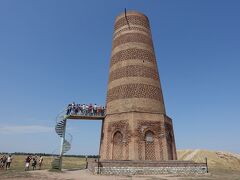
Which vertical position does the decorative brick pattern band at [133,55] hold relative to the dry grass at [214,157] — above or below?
above

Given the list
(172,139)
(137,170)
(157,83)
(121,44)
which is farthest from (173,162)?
(121,44)

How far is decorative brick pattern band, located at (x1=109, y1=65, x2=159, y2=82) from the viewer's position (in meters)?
19.5

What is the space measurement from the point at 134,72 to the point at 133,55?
1.71m

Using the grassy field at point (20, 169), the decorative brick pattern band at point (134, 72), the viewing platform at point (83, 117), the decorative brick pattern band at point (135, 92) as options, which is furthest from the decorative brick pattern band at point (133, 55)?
the grassy field at point (20, 169)

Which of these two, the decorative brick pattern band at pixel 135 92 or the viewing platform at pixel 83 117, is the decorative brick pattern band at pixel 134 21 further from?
the viewing platform at pixel 83 117

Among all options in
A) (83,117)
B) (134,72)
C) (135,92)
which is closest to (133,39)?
(134,72)

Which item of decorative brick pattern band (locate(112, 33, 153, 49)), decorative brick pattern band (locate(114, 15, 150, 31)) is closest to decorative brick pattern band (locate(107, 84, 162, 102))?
decorative brick pattern band (locate(112, 33, 153, 49))

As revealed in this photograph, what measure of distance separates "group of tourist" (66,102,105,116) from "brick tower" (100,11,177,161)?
1179 mm

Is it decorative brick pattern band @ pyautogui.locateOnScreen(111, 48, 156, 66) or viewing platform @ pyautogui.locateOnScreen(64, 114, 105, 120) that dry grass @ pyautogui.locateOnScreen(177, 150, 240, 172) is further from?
viewing platform @ pyautogui.locateOnScreen(64, 114, 105, 120)

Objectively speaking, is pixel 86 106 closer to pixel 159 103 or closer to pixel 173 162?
pixel 159 103

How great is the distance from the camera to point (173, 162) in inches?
610

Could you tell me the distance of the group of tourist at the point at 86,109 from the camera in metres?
19.5

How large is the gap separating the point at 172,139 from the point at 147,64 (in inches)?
265

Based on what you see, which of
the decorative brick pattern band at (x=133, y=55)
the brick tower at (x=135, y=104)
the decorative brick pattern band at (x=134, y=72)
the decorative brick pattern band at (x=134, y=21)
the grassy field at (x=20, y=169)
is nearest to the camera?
the grassy field at (x=20, y=169)
